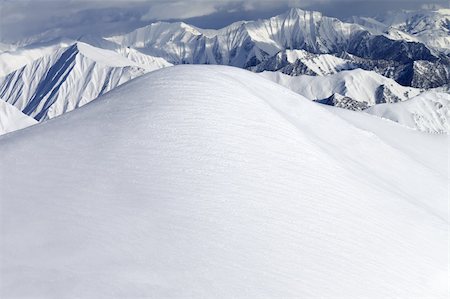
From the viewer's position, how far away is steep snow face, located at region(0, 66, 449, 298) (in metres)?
15.4

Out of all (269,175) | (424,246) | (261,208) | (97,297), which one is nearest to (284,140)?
(269,175)

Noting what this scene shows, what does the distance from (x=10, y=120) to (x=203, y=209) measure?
17616 centimetres

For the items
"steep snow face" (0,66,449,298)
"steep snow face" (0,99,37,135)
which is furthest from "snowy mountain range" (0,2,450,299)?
"steep snow face" (0,99,37,135)

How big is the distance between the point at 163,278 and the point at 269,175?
7.07 m

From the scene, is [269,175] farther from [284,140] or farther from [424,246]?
[424,246]

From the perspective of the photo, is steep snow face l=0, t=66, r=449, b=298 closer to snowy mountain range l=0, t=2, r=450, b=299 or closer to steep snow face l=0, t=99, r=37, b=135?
snowy mountain range l=0, t=2, r=450, b=299

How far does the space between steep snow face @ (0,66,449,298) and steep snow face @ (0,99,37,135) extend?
524ft

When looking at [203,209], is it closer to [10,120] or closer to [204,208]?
[204,208]

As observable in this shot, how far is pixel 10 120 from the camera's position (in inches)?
7057

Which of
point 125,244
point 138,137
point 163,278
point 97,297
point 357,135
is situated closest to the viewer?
A: point 97,297

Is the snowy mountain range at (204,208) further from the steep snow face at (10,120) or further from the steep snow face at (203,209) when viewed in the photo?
the steep snow face at (10,120)

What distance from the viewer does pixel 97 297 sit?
46.1ft

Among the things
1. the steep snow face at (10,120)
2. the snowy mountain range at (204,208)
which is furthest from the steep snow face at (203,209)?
the steep snow face at (10,120)

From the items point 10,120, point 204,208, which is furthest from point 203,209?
point 10,120
